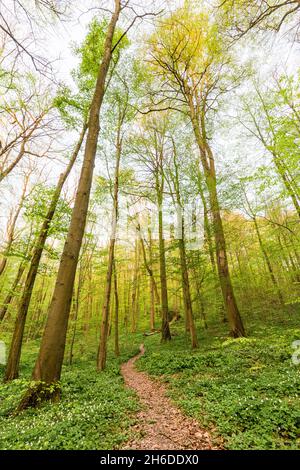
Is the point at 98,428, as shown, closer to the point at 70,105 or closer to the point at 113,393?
the point at 113,393

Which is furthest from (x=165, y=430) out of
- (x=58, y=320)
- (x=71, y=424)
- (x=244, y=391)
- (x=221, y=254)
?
(x=221, y=254)

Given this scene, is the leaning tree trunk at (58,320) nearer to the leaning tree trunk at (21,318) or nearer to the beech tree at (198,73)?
the leaning tree trunk at (21,318)

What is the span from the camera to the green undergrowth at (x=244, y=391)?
2482mm

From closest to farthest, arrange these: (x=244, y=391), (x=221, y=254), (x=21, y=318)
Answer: (x=244, y=391)
(x=21, y=318)
(x=221, y=254)

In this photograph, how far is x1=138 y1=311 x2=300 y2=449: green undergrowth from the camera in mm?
2482

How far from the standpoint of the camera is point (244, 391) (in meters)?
3.65

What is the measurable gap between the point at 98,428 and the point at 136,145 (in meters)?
12.8

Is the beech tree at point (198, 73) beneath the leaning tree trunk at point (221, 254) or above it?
above

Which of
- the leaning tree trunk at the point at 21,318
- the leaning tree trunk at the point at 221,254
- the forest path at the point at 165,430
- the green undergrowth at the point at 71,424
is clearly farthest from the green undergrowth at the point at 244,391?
the leaning tree trunk at the point at 21,318

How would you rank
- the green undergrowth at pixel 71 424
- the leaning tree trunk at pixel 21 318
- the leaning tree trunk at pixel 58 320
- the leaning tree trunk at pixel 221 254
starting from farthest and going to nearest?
the leaning tree trunk at pixel 221 254
the leaning tree trunk at pixel 21 318
the leaning tree trunk at pixel 58 320
the green undergrowth at pixel 71 424

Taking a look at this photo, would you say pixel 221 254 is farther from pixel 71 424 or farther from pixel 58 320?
pixel 71 424

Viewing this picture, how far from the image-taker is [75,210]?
4.38 metres

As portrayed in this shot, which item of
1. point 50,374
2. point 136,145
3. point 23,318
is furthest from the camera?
point 136,145
